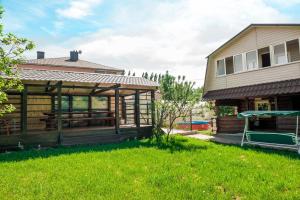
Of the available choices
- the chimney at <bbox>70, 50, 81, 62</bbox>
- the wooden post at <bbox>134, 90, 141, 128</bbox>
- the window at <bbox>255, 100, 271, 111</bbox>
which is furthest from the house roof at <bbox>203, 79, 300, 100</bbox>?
the chimney at <bbox>70, 50, 81, 62</bbox>

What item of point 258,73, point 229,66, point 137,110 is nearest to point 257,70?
point 258,73

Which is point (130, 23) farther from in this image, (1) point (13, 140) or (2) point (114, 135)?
(1) point (13, 140)

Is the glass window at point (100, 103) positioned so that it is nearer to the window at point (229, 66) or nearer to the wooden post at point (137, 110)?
the wooden post at point (137, 110)

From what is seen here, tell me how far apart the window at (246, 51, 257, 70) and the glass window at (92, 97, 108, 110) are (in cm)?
1061

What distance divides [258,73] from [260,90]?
1.32 m

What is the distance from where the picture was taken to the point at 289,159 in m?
7.82

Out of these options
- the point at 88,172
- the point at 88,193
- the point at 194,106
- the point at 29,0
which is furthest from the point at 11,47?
the point at 194,106

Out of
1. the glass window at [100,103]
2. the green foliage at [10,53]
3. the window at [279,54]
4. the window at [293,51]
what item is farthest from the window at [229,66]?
the green foliage at [10,53]

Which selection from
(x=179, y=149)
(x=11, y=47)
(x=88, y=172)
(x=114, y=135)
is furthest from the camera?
(x=114, y=135)

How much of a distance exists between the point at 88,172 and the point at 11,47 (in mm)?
4484

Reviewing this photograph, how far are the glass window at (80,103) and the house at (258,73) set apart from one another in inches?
353

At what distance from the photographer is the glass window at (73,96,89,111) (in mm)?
17016

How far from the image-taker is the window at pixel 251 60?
586 inches

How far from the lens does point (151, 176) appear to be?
617cm
